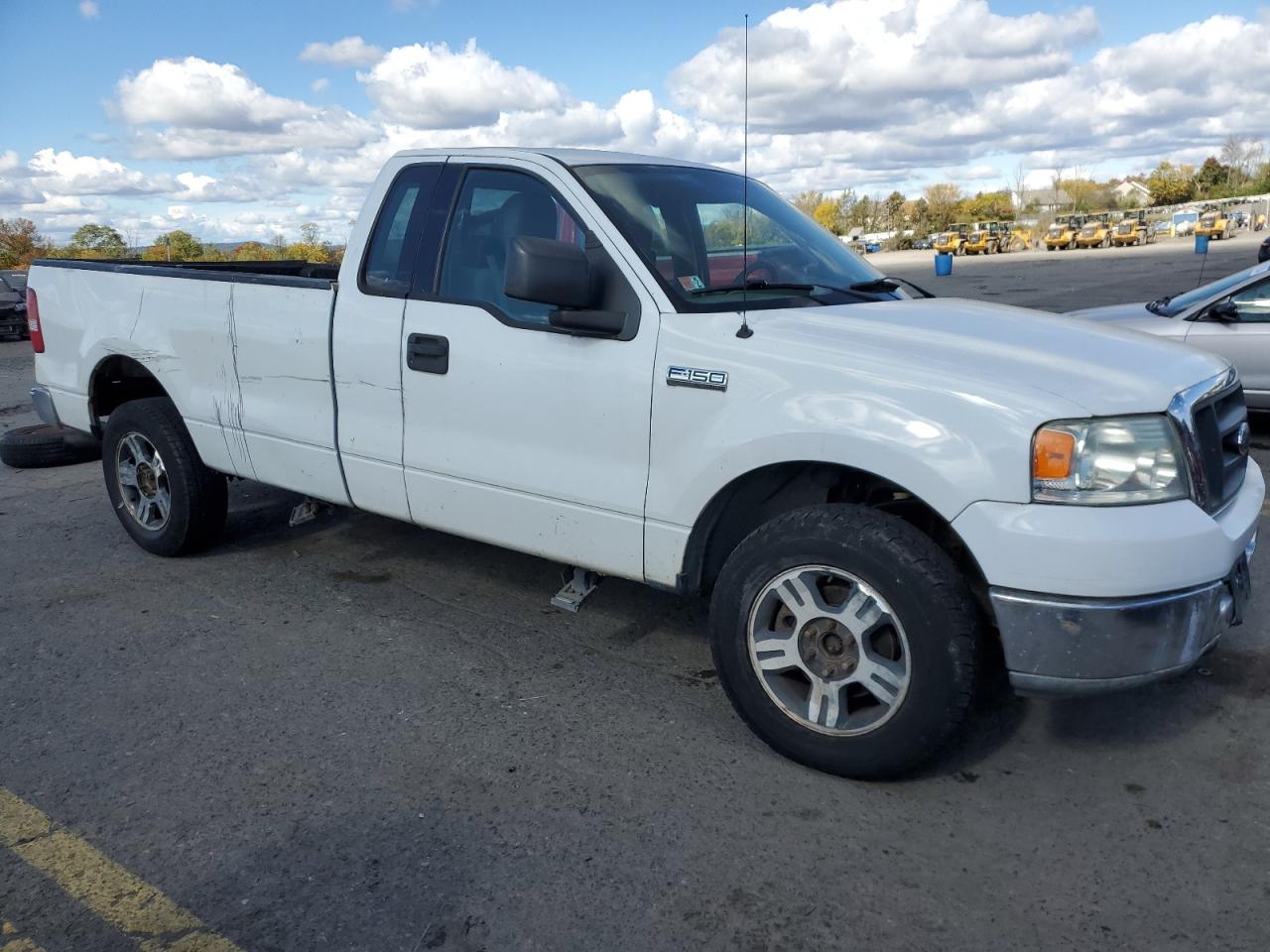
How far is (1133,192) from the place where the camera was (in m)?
114

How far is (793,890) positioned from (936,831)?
1.73ft

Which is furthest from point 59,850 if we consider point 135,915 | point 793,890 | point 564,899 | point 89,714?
point 793,890

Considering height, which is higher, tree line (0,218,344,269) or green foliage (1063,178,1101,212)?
green foliage (1063,178,1101,212)

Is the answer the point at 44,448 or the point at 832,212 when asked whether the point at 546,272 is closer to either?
the point at 44,448

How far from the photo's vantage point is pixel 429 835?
9.73 ft

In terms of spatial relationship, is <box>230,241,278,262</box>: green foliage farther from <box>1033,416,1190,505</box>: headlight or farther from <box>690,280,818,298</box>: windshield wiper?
<box>1033,416,1190,505</box>: headlight

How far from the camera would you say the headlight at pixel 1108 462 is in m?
2.79

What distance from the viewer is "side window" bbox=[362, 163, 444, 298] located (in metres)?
4.25

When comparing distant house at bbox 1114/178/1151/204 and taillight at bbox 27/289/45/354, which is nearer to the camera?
taillight at bbox 27/289/45/354

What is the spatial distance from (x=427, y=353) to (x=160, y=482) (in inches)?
86.4

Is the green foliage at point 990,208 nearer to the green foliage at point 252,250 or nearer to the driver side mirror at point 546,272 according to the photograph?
the green foliage at point 252,250

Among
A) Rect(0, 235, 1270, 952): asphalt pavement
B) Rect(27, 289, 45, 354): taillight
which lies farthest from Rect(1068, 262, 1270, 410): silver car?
Rect(27, 289, 45, 354): taillight

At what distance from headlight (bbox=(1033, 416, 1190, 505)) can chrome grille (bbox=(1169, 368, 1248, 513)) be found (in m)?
0.08

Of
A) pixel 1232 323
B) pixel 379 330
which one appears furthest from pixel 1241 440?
pixel 1232 323
